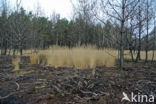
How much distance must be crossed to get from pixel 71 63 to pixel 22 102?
302 centimetres

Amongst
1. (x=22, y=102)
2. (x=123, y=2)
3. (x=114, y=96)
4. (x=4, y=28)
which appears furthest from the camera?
(x=4, y=28)

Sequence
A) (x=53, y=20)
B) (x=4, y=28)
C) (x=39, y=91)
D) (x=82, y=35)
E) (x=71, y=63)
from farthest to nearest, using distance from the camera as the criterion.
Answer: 1. (x=53, y=20)
2. (x=82, y=35)
3. (x=4, y=28)
4. (x=71, y=63)
5. (x=39, y=91)

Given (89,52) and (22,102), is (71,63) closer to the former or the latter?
(89,52)

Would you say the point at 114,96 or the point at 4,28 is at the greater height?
the point at 4,28

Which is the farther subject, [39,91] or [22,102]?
[39,91]

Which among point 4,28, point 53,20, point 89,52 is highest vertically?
point 53,20

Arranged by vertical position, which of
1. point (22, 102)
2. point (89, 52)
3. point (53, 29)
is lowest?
point (22, 102)

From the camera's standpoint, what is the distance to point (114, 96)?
1684 mm

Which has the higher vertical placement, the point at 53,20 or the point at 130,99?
the point at 53,20

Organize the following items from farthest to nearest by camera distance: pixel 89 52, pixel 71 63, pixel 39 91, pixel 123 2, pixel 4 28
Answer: pixel 4 28 < pixel 89 52 < pixel 71 63 < pixel 123 2 < pixel 39 91

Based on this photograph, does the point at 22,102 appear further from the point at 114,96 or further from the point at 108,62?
the point at 108,62

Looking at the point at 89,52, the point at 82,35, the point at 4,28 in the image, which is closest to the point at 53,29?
the point at 82,35

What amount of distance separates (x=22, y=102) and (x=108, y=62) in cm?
357

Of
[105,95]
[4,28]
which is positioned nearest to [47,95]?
[105,95]
